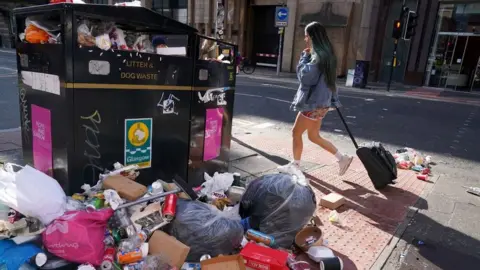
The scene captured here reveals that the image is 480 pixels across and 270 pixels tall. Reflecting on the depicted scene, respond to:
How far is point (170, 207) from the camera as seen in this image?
8.09ft

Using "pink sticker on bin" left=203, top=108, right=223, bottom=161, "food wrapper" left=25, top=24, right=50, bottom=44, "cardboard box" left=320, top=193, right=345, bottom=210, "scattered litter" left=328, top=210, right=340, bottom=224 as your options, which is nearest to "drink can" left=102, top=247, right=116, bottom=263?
"pink sticker on bin" left=203, top=108, right=223, bottom=161

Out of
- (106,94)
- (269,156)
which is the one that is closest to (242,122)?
(269,156)

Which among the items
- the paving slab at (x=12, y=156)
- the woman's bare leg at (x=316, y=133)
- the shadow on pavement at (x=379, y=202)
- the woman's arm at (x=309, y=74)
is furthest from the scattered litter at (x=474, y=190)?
the paving slab at (x=12, y=156)

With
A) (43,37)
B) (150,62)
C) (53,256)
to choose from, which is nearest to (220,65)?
(150,62)

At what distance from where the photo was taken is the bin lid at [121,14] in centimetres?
236

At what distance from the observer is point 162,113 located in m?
2.94

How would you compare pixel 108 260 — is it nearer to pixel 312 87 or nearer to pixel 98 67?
pixel 98 67

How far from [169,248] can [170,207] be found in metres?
0.30

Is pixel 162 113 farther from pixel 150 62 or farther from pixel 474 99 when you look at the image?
pixel 474 99

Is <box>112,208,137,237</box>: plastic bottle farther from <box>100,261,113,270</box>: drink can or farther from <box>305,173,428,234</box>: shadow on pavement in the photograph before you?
<box>305,173,428,234</box>: shadow on pavement

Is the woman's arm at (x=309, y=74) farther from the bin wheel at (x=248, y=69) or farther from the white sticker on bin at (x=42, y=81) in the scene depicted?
the bin wheel at (x=248, y=69)

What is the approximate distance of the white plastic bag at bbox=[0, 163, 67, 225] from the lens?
2213mm

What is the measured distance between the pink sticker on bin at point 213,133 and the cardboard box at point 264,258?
4.53 ft

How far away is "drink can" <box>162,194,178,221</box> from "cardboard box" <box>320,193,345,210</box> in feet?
5.52
